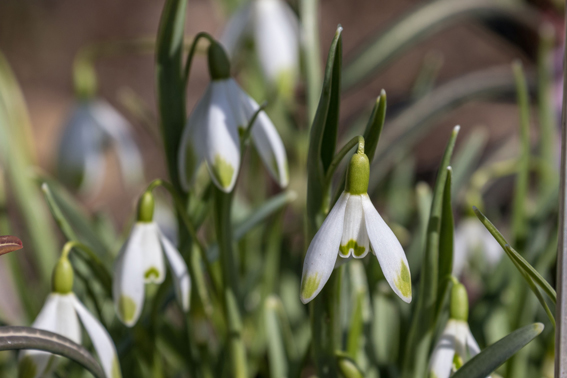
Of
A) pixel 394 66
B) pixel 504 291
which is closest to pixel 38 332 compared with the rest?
pixel 504 291

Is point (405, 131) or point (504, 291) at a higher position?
point (405, 131)

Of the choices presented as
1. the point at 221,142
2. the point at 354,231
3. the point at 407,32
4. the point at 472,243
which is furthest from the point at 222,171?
the point at 407,32

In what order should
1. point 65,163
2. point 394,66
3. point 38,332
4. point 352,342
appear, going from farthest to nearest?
point 394,66, point 65,163, point 352,342, point 38,332

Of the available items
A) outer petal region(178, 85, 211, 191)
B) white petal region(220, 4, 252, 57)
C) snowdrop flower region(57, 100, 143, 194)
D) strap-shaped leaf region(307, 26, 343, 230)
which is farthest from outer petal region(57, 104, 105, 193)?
strap-shaped leaf region(307, 26, 343, 230)

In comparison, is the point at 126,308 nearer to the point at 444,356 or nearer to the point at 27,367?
the point at 27,367

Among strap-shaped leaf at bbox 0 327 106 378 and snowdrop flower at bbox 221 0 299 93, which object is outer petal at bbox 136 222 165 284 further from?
snowdrop flower at bbox 221 0 299 93

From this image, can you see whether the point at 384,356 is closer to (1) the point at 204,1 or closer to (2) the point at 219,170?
→ (2) the point at 219,170
